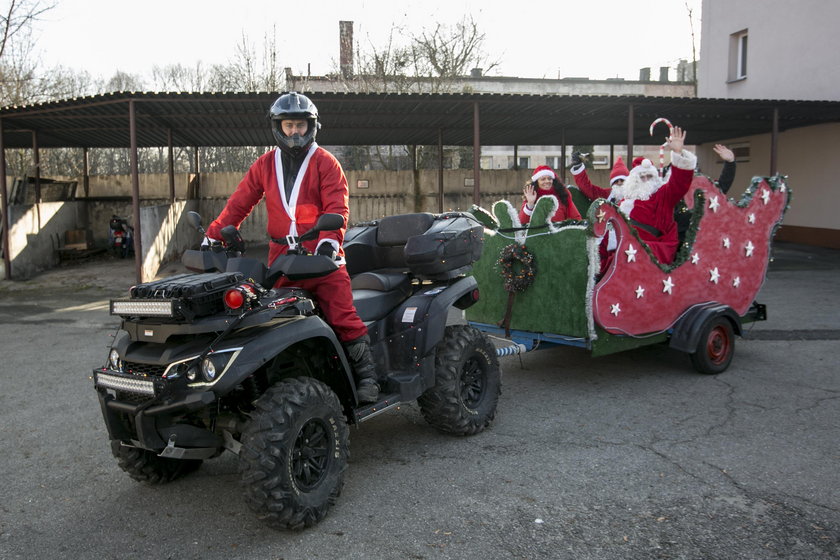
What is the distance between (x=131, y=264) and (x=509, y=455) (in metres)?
13.6

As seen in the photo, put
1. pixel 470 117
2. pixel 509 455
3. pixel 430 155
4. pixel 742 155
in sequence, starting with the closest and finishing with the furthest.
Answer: pixel 509 455 → pixel 470 117 → pixel 742 155 → pixel 430 155

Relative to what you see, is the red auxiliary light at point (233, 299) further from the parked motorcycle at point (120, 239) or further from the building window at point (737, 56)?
the building window at point (737, 56)

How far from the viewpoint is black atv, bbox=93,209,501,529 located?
3.16m

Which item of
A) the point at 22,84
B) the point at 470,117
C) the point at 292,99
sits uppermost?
the point at 22,84

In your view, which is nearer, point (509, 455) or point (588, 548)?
point (588, 548)

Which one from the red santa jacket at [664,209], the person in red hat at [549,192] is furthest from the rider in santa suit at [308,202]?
the person in red hat at [549,192]

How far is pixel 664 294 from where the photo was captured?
619 cm

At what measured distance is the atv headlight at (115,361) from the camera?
11.4ft

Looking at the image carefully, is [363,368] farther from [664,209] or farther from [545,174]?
[545,174]

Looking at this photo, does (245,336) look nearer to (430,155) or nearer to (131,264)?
(131,264)

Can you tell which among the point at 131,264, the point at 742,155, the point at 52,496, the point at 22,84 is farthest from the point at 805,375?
the point at 22,84

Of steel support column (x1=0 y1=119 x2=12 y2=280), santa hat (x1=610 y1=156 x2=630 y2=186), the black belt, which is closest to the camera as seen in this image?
the black belt

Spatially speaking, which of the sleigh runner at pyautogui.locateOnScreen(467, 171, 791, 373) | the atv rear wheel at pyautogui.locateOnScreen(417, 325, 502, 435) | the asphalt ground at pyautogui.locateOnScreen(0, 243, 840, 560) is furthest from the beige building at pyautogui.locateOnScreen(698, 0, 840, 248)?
the atv rear wheel at pyautogui.locateOnScreen(417, 325, 502, 435)

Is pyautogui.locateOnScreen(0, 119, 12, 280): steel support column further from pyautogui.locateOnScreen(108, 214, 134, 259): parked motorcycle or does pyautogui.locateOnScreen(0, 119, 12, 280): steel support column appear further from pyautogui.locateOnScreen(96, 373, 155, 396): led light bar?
pyautogui.locateOnScreen(96, 373, 155, 396): led light bar
